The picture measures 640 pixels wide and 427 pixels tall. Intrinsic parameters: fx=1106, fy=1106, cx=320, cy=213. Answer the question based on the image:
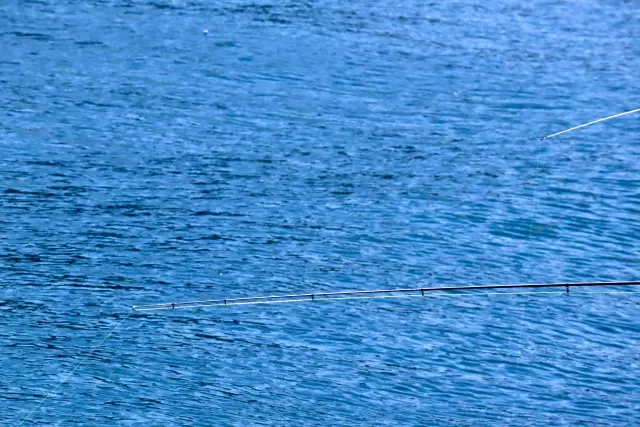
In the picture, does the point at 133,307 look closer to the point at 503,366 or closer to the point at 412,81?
the point at 503,366

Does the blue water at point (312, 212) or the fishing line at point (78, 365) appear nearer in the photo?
the fishing line at point (78, 365)

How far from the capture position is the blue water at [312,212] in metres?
6.68

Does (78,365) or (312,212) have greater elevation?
(78,365)

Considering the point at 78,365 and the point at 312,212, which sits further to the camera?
the point at 312,212

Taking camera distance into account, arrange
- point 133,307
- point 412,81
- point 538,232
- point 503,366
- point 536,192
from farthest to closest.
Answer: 1. point 412,81
2. point 536,192
3. point 538,232
4. point 133,307
5. point 503,366

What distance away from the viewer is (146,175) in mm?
9688

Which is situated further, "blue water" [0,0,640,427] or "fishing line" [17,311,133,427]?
"blue water" [0,0,640,427]

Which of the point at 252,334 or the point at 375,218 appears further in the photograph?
the point at 375,218

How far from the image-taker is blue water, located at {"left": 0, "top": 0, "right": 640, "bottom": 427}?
21.9 ft

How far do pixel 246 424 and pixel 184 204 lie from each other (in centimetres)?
328

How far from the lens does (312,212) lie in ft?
29.8

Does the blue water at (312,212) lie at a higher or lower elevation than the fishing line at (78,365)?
lower

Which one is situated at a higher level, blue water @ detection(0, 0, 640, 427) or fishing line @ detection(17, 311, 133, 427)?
fishing line @ detection(17, 311, 133, 427)

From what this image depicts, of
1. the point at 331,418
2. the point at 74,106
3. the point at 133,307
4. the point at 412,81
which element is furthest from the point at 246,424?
the point at 412,81
